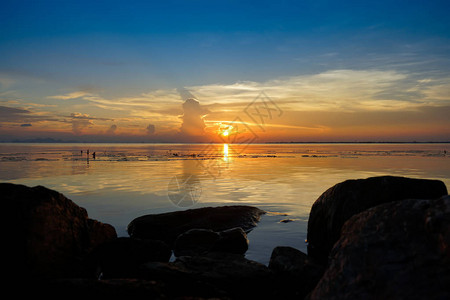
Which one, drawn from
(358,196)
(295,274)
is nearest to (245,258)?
(295,274)

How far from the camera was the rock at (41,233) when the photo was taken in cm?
488

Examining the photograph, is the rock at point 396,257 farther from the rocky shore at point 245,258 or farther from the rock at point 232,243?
the rock at point 232,243

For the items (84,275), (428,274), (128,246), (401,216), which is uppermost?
(401,216)

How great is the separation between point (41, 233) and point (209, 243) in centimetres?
340

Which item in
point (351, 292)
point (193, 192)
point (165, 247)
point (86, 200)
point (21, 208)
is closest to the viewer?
point (351, 292)

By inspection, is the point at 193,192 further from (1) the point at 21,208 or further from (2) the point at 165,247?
(1) the point at 21,208

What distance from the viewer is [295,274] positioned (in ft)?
17.0

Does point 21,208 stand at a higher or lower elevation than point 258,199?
higher

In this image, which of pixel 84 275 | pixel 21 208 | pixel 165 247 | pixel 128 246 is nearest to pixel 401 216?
pixel 165 247

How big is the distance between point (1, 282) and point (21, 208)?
58.8 inches

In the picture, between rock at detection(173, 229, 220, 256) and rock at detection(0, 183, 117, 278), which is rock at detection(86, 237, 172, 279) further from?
rock at detection(173, 229, 220, 256)

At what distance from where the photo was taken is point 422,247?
139 inches

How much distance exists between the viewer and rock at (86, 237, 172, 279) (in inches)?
230

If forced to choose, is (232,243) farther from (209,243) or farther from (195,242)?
(195,242)
